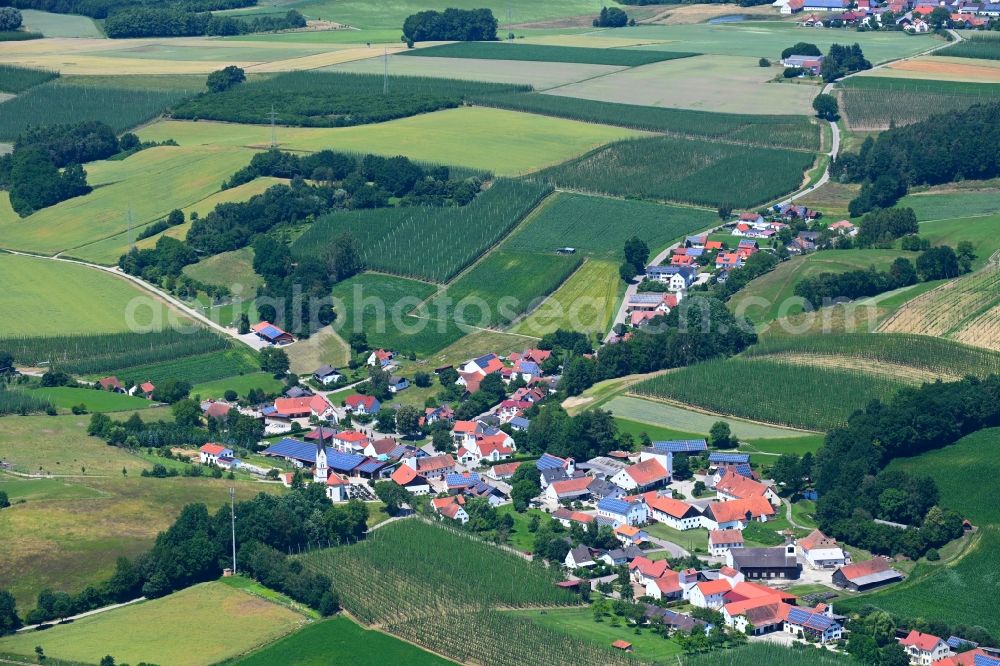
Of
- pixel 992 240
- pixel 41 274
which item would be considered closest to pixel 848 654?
pixel 992 240

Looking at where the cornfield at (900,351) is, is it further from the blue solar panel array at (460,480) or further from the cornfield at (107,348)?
the cornfield at (107,348)

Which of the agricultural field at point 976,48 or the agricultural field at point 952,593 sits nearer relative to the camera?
the agricultural field at point 952,593

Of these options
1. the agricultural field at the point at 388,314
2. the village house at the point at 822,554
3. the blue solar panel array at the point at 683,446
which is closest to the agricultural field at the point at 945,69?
the agricultural field at the point at 388,314

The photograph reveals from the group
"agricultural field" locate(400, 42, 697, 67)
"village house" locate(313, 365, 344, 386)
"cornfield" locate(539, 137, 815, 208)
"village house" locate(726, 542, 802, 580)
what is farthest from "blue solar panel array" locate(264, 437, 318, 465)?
"agricultural field" locate(400, 42, 697, 67)

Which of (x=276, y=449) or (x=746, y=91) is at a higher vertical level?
(x=746, y=91)

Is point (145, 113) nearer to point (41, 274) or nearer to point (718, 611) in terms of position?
point (41, 274)

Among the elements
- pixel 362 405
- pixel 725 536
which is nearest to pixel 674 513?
pixel 725 536
